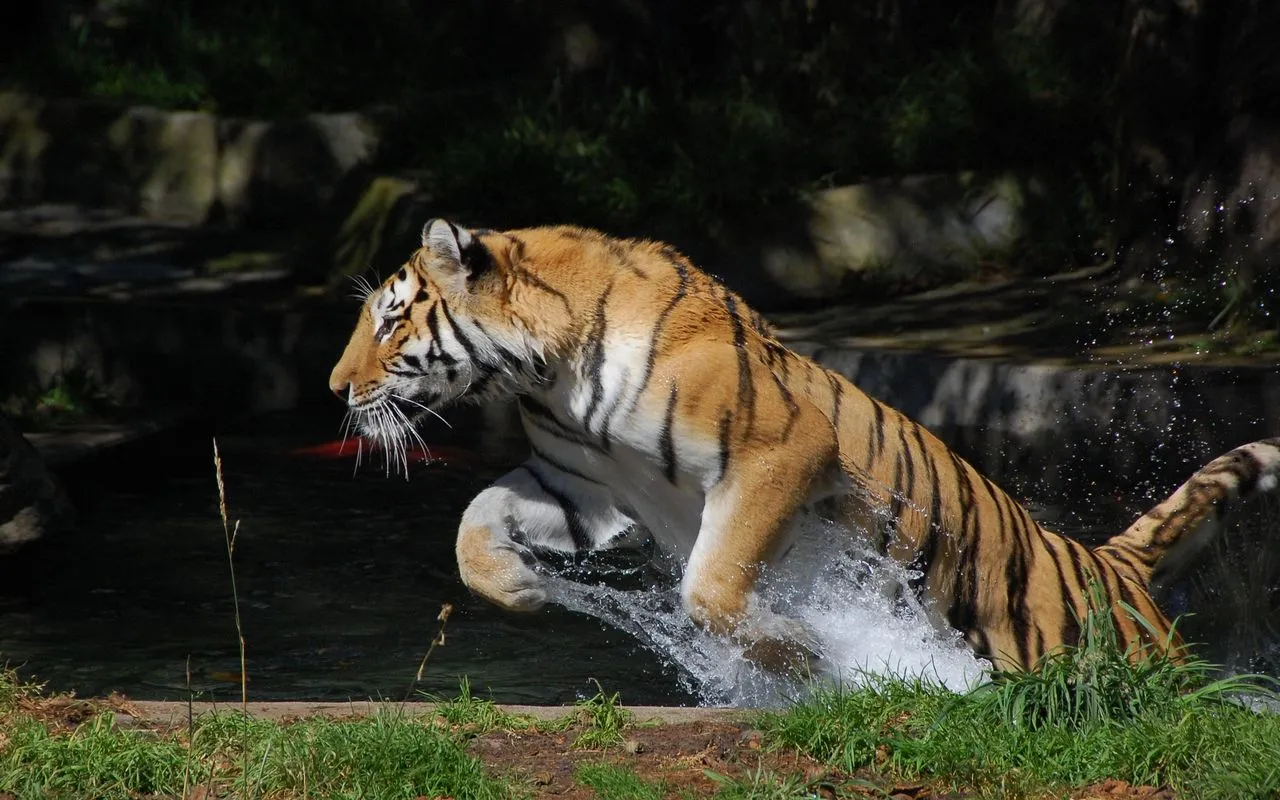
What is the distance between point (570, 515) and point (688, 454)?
56 cm

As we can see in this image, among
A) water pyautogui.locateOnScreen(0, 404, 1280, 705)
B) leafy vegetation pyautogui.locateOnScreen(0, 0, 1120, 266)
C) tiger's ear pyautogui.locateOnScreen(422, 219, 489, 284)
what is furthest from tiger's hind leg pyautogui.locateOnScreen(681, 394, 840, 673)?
leafy vegetation pyautogui.locateOnScreen(0, 0, 1120, 266)

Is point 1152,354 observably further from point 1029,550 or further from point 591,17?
point 591,17

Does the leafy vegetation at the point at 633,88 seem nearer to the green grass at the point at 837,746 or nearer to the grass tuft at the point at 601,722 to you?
the grass tuft at the point at 601,722

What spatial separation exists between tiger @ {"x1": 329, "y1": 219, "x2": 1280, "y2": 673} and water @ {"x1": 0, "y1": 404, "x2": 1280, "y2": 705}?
0.16m

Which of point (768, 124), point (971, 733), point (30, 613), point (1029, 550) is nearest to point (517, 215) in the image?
point (768, 124)

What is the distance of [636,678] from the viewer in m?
4.96

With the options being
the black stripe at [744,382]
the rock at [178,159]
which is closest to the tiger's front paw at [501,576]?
the black stripe at [744,382]

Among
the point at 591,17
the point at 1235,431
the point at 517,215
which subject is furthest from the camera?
the point at 591,17

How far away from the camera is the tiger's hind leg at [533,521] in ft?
12.9

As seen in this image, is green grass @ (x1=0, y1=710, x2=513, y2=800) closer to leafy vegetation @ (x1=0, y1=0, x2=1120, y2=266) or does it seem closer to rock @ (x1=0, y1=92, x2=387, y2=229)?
leafy vegetation @ (x1=0, y1=0, x2=1120, y2=266)

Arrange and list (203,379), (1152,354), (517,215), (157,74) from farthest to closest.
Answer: (157,74) → (517,215) → (203,379) → (1152,354)

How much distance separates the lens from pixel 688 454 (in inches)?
149

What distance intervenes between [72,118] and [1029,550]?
10961 millimetres

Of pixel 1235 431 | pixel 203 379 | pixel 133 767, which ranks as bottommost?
pixel 203 379
